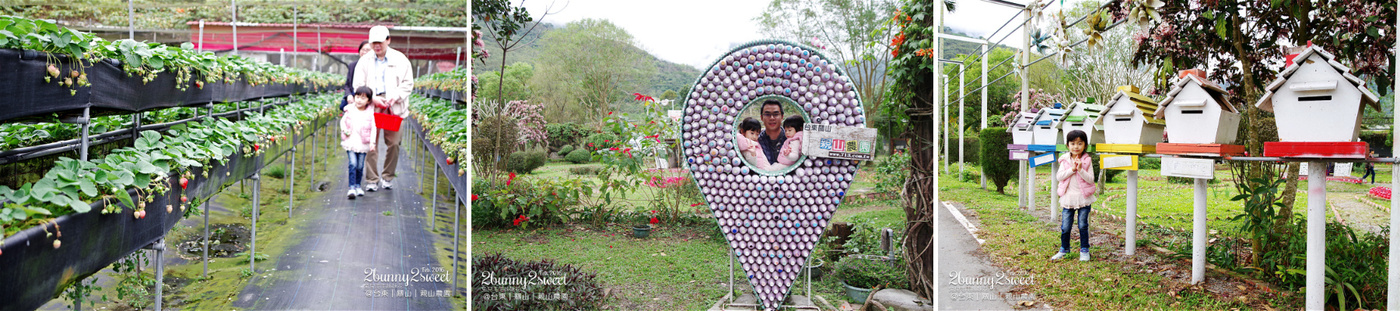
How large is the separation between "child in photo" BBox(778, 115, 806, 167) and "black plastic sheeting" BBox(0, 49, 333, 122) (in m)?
2.96

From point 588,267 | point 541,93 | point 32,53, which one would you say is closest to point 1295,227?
point 588,267

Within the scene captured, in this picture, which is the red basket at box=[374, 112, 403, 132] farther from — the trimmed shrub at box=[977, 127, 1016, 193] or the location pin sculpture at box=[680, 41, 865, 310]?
the trimmed shrub at box=[977, 127, 1016, 193]

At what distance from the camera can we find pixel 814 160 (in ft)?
11.4

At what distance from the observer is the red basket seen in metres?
4.60

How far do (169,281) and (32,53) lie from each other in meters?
2.06

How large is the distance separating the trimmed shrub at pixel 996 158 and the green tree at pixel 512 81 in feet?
10.5

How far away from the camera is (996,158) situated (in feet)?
15.9

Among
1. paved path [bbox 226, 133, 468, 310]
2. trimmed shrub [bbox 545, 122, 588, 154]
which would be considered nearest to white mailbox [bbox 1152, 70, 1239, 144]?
trimmed shrub [bbox 545, 122, 588, 154]

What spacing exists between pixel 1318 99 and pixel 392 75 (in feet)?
16.6

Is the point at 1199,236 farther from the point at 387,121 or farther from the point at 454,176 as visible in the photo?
the point at 387,121

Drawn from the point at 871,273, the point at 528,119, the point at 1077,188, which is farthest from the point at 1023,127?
the point at 528,119

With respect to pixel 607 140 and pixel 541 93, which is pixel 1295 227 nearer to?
pixel 607 140

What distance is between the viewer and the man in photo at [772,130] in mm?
3516

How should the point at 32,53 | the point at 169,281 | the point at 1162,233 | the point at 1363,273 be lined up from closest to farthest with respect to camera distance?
the point at 32,53
the point at 1363,273
the point at 169,281
the point at 1162,233
